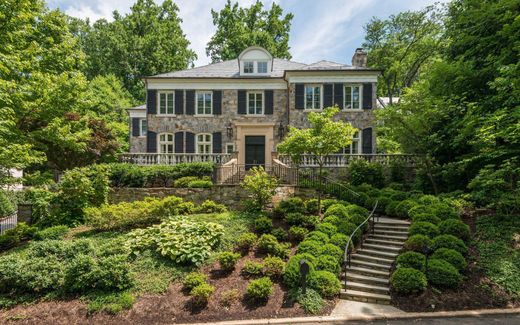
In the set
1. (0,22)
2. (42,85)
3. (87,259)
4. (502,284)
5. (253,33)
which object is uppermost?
(253,33)

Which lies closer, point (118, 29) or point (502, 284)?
point (502, 284)

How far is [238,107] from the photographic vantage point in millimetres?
18109

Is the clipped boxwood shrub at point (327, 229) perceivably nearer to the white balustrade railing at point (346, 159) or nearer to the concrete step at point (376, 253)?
the concrete step at point (376, 253)

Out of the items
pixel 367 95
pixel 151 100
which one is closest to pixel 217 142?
pixel 151 100

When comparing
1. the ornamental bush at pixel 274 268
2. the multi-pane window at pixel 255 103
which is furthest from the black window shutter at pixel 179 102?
the ornamental bush at pixel 274 268

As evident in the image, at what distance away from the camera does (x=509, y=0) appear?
27.1 feet

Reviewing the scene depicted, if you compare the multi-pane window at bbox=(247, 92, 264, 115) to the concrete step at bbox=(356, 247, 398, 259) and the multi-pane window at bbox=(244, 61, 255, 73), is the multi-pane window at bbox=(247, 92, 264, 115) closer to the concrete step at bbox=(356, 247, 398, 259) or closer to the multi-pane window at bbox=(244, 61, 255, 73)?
the multi-pane window at bbox=(244, 61, 255, 73)

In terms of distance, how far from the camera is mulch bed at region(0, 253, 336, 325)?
20.7 ft

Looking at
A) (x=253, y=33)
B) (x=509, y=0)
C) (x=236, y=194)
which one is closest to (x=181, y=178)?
(x=236, y=194)

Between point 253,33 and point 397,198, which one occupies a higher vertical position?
point 253,33

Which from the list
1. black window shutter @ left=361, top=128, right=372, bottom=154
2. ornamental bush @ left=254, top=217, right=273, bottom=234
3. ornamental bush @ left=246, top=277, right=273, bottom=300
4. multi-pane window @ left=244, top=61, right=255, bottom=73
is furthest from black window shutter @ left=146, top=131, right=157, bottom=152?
ornamental bush @ left=246, top=277, right=273, bottom=300

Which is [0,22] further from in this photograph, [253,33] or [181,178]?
[253,33]

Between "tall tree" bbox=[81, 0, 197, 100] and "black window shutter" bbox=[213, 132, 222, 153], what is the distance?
18.8 meters

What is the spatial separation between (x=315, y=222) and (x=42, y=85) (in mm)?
10908
